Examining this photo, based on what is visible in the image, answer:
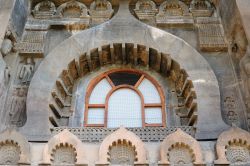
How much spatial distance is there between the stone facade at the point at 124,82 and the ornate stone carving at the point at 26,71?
3 cm

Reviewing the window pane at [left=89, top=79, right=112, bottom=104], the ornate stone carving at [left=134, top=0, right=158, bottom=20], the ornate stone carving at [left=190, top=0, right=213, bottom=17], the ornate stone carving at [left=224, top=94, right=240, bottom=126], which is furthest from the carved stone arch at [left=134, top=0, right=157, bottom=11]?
the ornate stone carving at [left=224, top=94, right=240, bottom=126]

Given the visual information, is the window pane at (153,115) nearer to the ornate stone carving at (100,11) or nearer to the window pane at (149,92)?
the window pane at (149,92)

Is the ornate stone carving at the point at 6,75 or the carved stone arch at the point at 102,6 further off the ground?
the carved stone arch at the point at 102,6

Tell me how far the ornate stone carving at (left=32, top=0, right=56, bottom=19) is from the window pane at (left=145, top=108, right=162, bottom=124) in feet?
15.7

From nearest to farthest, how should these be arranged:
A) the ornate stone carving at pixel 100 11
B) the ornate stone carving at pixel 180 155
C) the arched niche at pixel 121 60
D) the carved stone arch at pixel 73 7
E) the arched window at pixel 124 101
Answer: the ornate stone carving at pixel 180 155
the arched niche at pixel 121 60
the arched window at pixel 124 101
the ornate stone carving at pixel 100 11
the carved stone arch at pixel 73 7

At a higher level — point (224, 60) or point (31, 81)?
point (224, 60)

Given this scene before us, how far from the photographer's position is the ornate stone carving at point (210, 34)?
37.6 ft

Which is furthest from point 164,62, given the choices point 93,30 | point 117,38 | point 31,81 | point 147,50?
point 31,81

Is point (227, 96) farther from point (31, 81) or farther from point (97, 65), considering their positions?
point (31, 81)

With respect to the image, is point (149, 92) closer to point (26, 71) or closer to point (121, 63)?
point (121, 63)

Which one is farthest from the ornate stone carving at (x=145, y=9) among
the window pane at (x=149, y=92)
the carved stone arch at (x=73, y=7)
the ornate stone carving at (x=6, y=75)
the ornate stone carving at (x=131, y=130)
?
the ornate stone carving at (x=6, y=75)

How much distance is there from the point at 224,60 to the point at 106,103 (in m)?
3.76

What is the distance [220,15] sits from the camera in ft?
39.7

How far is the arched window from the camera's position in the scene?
34.8ft
